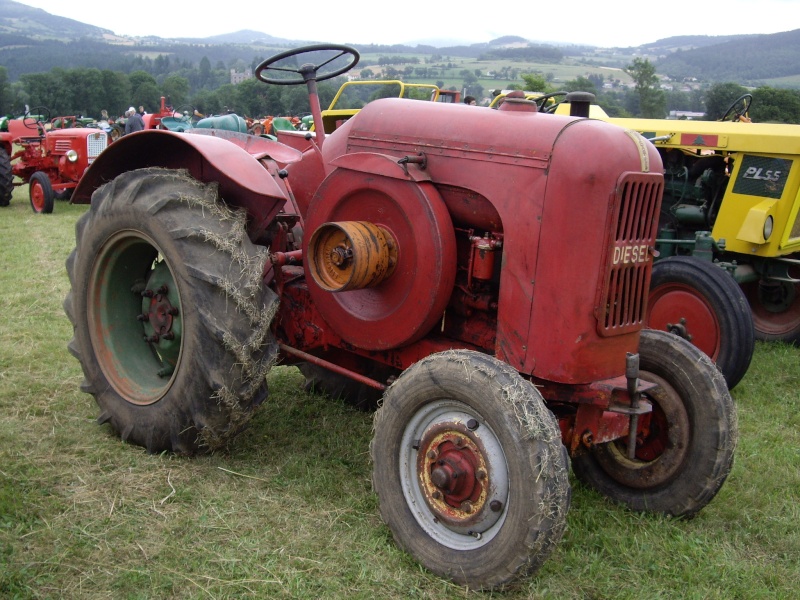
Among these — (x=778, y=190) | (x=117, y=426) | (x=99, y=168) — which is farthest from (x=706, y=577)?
(x=778, y=190)

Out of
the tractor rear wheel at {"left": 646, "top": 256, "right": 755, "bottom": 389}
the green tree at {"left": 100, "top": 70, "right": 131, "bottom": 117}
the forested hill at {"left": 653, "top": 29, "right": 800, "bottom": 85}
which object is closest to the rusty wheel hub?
the tractor rear wheel at {"left": 646, "top": 256, "right": 755, "bottom": 389}

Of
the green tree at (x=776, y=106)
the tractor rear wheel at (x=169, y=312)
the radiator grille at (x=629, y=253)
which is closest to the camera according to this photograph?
the radiator grille at (x=629, y=253)

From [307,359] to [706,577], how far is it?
1.89m

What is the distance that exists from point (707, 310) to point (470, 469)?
3.06 m

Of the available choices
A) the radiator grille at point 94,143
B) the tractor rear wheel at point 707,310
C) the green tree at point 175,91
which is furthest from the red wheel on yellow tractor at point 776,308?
the green tree at point 175,91

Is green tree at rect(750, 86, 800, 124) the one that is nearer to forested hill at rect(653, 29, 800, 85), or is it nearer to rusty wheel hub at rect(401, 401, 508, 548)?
rusty wheel hub at rect(401, 401, 508, 548)

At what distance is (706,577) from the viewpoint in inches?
108

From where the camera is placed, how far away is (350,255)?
3.06 meters

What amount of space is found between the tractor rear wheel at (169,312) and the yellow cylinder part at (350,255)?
29 cm

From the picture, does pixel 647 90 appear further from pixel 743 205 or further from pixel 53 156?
pixel 743 205

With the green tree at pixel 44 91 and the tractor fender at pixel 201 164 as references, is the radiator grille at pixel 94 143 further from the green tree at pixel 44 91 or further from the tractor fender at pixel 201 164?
the green tree at pixel 44 91

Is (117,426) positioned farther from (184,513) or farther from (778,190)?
(778,190)

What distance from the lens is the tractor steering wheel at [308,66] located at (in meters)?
4.05

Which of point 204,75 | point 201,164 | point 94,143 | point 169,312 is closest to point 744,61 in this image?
point 94,143
